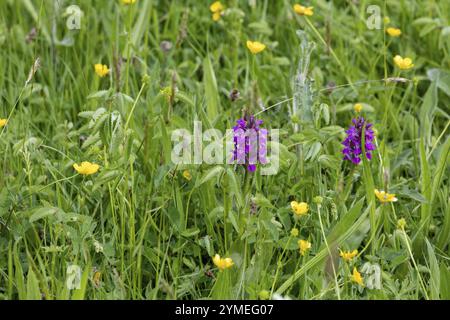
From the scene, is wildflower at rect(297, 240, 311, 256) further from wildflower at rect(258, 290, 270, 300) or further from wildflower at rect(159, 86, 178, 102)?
wildflower at rect(159, 86, 178, 102)

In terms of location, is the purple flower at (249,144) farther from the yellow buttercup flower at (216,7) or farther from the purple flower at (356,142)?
the yellow buttercup flower at (216,7)

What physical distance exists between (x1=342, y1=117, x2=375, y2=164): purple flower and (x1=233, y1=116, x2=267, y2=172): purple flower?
0.33 m

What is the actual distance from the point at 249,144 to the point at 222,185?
0.13 metres

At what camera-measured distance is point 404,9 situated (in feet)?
11.4

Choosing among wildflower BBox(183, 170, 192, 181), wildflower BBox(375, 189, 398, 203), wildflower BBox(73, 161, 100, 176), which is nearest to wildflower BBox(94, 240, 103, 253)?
wildflower BBox(73, 161, 100, 176)

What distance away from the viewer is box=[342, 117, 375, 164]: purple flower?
2480 millimetres

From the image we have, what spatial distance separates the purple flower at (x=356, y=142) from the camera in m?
2.48

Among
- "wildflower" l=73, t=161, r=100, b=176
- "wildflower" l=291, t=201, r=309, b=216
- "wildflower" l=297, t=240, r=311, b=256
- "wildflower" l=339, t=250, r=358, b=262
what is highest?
"wildflower" l=73, t=161, r=100, b=176

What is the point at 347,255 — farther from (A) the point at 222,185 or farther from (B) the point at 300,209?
(A) the point at 222,185

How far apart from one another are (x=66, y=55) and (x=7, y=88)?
0.25m

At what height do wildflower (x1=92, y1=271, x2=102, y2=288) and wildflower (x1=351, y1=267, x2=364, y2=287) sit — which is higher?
wildflower (x1=351, y1=267, x2=364, y2=287)

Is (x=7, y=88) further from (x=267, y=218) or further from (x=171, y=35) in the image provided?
(x=267, y=218)
